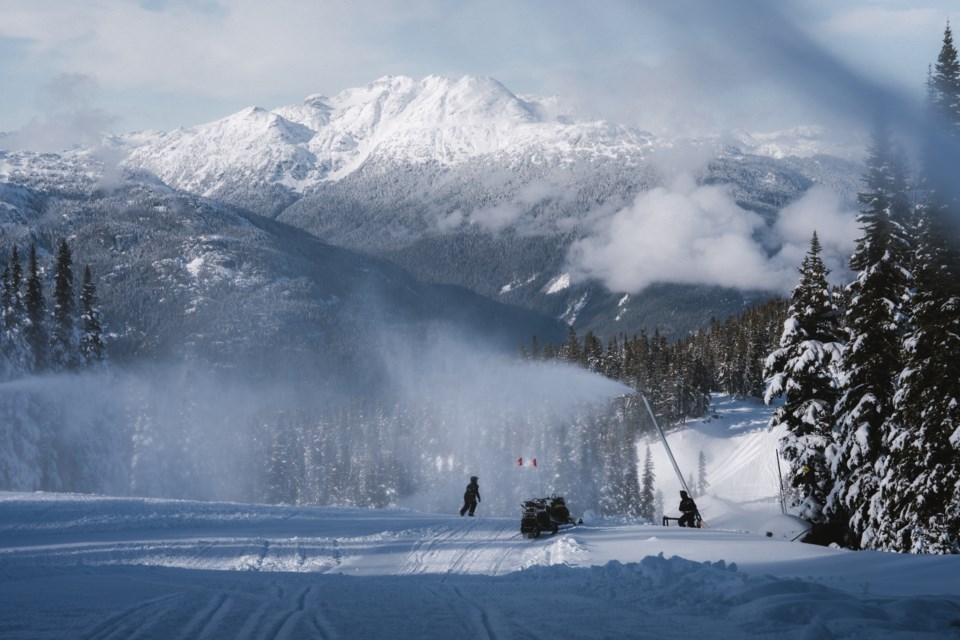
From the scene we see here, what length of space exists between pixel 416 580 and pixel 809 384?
73.0ft

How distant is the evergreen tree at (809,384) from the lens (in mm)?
32719

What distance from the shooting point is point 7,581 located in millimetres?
14867

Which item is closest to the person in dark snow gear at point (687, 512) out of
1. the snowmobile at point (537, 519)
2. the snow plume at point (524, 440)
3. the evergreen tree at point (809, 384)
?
the snowmobile at point (537, 519)

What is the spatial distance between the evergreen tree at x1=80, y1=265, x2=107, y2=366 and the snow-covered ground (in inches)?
1871

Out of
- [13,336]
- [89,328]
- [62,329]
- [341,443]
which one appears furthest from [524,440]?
[13,336]

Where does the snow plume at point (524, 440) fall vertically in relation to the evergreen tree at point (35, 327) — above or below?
below

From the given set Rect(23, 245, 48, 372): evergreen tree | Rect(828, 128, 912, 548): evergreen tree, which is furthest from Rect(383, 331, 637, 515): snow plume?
Rect(828, 128, 912, 548): evergreen tree

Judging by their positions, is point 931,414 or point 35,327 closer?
point 931,414

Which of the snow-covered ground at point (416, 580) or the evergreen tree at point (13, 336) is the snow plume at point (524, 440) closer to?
the evergreen tree at point (13, 336)

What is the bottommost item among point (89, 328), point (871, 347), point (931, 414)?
point (931, 414)

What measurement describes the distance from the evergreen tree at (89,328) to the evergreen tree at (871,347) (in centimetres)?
6479

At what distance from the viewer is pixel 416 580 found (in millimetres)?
17250

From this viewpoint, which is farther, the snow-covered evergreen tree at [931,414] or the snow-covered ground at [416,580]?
the snow-covered evergreen tree at [931,414]

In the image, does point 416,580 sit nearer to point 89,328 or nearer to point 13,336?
point 13,336
